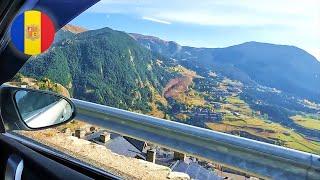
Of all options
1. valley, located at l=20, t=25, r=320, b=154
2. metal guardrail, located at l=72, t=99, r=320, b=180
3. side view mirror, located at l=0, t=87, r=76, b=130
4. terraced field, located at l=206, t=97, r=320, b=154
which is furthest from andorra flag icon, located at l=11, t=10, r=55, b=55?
terraced field, located at l=206, t=97, r=320, b=154

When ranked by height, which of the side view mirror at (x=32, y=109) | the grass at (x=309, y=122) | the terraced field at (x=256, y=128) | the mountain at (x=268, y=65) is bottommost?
the terraced field at (x=256, y=128)

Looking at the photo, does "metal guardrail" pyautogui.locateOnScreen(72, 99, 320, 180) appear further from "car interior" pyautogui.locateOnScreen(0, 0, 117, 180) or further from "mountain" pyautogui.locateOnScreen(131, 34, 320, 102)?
"mountain" pyautogui.locateOnScreen(131, 34, 320, 102)

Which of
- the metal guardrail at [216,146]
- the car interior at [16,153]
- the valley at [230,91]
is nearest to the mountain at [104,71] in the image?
the valley at [230,91]

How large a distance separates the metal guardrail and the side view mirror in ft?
2.84

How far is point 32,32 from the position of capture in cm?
365

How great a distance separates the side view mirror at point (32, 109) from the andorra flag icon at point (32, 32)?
339 mm

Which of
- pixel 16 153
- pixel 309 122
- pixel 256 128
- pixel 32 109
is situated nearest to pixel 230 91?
pixel 256 128

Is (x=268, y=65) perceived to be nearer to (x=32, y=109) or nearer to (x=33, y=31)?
(x=33, y=31)

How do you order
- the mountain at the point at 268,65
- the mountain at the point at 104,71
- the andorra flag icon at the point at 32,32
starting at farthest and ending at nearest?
the mountain at the point at 104,71 < the mountain at the point at 268,65 < the andorra flag icon at the point at 32,32

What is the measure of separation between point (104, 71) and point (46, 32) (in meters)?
6.17

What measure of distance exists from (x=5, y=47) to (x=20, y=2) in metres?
0.33

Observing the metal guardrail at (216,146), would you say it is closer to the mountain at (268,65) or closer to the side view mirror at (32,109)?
the side view mirror at (32,109)

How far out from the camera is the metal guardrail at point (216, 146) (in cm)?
215

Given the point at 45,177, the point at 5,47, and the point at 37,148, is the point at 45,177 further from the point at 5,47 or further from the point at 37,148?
the point at 5,47
